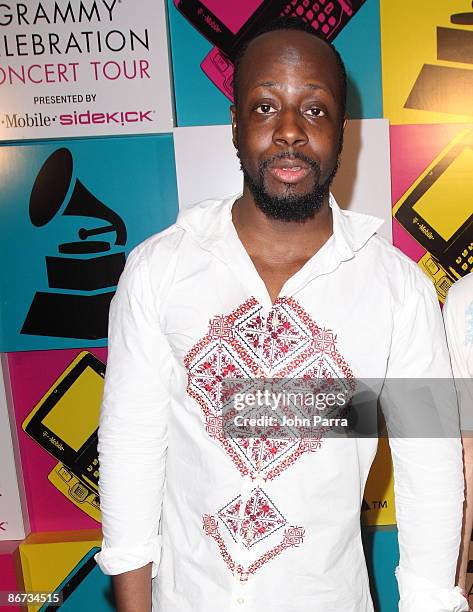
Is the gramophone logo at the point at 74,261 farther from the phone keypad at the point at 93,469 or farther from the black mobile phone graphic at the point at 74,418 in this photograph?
the phone keypad at the point at 93,469

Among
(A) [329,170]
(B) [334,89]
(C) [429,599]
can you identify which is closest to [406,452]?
(C) [429,599]

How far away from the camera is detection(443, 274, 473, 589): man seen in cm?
128

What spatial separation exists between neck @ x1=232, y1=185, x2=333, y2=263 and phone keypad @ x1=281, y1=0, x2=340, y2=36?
775mm

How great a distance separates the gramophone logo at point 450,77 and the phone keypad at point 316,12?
30 centimetres

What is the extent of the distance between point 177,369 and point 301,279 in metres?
0.29

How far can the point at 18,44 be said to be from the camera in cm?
173

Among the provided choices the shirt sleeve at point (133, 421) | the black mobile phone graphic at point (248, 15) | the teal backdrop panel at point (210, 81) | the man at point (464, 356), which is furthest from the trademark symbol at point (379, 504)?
the black mobile phone graphic at point (248, 15)

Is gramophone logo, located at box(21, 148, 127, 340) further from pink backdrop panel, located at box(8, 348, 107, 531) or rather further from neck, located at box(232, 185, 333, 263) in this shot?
neck, located at box(232, 185, 333, 263)

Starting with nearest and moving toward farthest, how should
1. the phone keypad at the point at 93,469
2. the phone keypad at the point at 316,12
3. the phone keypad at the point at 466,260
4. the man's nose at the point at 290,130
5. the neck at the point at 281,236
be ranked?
the man's nose at the point at 290,130 < the neck at the point at 281,236 < the phone keypad at the point at 316,12 < the phone keypad at the point at 466,260 < the phone keypad at the point at 93,469

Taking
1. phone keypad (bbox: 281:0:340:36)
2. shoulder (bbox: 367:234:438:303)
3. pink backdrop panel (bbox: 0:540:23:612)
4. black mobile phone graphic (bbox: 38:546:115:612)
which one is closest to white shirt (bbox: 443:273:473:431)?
shoulder (bbox: 367:234:438:303)

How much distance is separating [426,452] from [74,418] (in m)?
1.16

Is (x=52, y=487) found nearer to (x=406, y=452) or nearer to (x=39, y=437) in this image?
(x=39, y=437)

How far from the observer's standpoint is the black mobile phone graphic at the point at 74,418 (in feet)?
6.23

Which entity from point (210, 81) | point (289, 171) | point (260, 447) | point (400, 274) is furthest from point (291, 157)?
point (210, 81)
